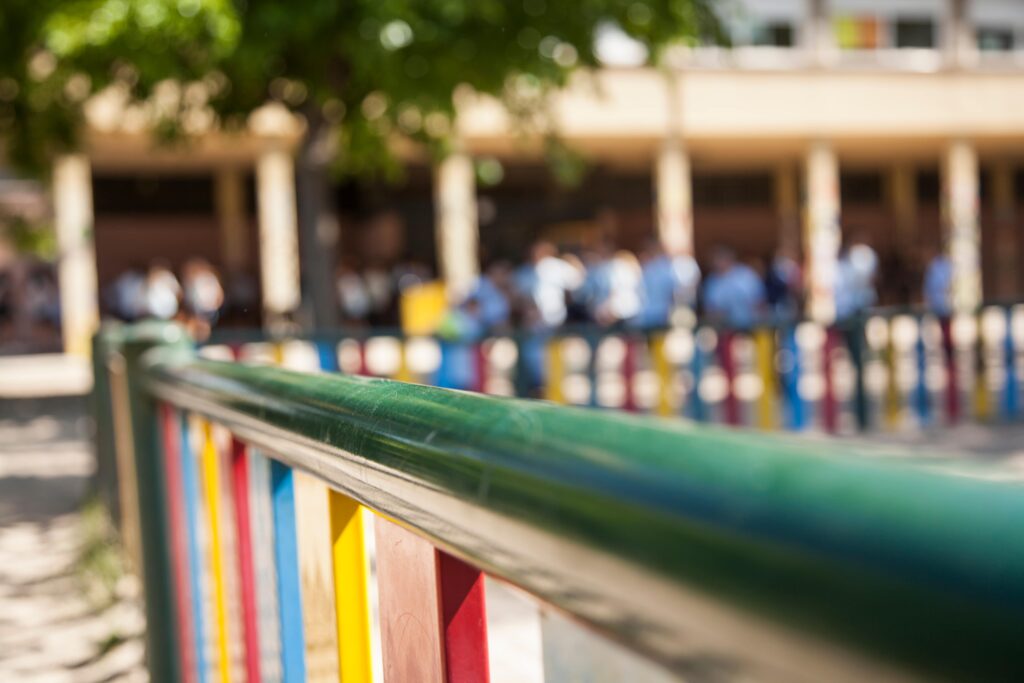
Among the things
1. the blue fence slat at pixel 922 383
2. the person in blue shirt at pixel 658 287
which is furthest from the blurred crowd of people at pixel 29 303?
the blue fence slat at pixel 922 383

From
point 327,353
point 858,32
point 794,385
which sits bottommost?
point 794,385

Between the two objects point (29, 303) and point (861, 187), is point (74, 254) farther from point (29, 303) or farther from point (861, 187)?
point (861, 187)

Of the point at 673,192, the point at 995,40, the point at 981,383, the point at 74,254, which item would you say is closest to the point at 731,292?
the point at 981,383

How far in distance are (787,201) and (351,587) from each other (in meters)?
33.4

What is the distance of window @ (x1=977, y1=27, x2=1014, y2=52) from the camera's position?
30766mm

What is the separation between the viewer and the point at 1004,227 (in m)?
36.3

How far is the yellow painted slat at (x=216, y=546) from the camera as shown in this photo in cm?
241

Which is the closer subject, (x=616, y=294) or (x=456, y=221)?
(x=616, y=294)

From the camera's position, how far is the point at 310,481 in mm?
1613

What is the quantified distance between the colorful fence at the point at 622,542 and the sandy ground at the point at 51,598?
11.4 ft

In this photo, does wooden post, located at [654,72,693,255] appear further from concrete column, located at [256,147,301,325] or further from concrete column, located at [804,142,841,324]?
concrete column, located at [256,147,301,325]

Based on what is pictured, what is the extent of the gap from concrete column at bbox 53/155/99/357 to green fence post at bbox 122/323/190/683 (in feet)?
68.2

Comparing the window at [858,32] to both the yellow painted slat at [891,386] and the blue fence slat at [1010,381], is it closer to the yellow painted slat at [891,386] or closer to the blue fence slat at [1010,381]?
the blue fence slat at [1010,381]

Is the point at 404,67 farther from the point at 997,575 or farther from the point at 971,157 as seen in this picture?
the point at 971,157
